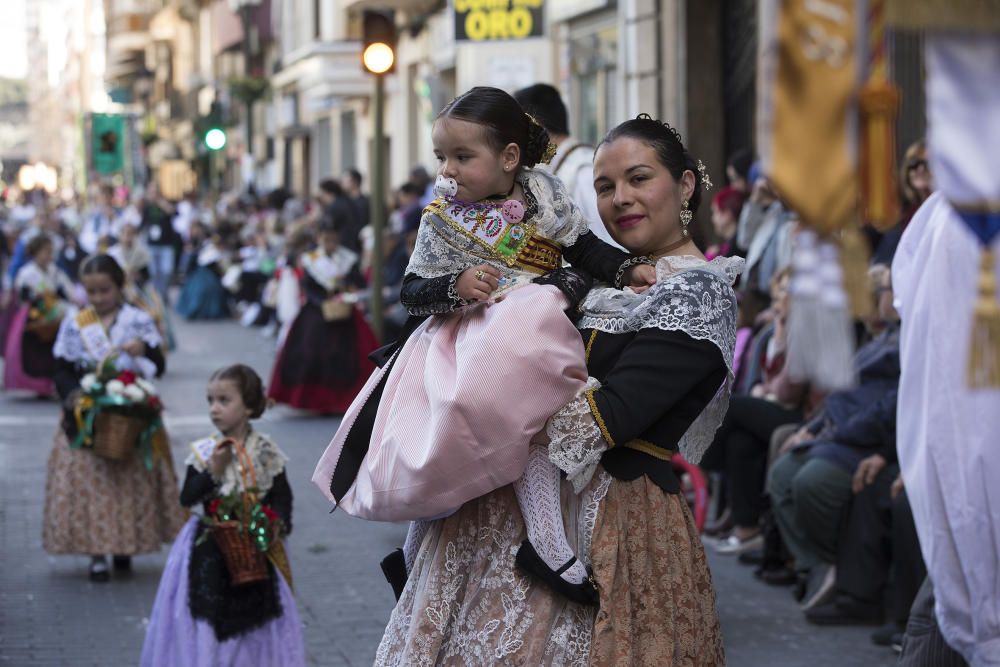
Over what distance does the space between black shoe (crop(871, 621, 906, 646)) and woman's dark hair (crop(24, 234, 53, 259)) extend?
11.4 m

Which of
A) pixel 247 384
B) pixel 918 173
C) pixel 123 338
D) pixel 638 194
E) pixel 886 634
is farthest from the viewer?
pixel 123 338

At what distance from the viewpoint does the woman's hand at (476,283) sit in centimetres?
354

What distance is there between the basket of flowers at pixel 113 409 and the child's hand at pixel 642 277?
199 inches

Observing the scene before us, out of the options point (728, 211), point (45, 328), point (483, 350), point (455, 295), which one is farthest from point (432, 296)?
point (45, 328)

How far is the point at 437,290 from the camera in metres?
3.63

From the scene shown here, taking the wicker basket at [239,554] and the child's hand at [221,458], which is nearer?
the wicker basket at [239,554]

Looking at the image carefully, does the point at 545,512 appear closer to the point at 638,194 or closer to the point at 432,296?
the point at 432,296

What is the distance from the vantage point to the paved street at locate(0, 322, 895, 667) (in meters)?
7.06

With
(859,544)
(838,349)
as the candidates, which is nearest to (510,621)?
(838,349)

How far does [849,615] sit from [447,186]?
14.6ft

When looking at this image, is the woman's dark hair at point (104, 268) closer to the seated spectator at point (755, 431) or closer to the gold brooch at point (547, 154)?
the seated spectator at point (755, 431)

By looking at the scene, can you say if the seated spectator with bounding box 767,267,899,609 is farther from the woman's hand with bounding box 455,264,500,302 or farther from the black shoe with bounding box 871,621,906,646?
the woman's hand with bounding box 455,264,500,302

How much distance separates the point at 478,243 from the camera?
145 inches

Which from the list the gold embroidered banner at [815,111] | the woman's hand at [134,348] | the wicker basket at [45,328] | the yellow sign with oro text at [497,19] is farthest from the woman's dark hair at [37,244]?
the gold embroidered banner at [815,111]
